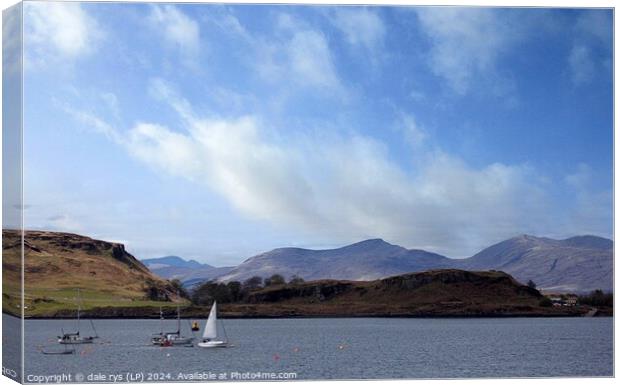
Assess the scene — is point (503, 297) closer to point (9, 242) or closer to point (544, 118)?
point (544, 118)

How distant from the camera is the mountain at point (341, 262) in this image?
42656 mm

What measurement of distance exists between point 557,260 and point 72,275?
1581 centimetres

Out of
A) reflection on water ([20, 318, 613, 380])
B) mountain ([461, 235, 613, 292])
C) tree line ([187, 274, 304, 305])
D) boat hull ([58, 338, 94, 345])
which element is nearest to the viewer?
reflection on water ([20, 318, 613, 380])

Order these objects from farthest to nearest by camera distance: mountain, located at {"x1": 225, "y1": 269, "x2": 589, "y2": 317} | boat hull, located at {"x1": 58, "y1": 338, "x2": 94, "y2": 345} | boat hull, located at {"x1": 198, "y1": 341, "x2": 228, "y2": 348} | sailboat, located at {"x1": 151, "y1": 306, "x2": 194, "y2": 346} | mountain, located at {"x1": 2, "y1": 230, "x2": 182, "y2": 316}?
1. mountain, located at {"x1": 225, "y1": 269, "x2": 589, "y2": 317}
2. sailboat, located at {"x1": 151, "y1": 306, "x2": 194, "y2": 346}
3. boat hull, located at {"x1": 198, "y1": 341, "x2": 228, "y2": 348}
4. boat hull, located at {"x1": 58, "y1": 338, "x2": 94, "y2": 345}
5. mountain, located at {"x1": 2, "y1": 230, "x2": 182, "y2": 316}

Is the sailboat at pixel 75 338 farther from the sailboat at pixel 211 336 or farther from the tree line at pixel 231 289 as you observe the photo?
the tree line at pixel 231 289

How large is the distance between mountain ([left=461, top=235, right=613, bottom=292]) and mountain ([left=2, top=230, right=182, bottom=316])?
11.3m

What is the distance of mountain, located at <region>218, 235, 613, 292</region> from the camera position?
136 feet

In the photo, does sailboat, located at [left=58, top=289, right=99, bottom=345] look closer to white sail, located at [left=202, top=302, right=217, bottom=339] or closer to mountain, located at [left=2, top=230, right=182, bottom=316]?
mountain, located at [left=2, top=230, right=182, bottom=316]

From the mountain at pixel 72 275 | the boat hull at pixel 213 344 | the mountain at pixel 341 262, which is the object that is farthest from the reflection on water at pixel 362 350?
the mountain at pixel 341 262

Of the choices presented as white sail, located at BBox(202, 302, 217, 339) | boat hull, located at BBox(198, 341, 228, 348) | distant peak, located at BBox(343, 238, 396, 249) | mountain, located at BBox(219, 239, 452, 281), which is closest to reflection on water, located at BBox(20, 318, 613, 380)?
boat hull, located at BBox(198, 341, 228, 348)

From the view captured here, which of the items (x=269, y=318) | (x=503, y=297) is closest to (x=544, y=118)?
(x=503, y=297)

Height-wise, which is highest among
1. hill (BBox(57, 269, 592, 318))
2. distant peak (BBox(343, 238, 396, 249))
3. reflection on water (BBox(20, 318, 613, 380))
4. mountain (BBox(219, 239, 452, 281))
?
distant peak (BBox(343, 238, 396, 249))

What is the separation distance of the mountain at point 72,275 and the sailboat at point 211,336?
2.57 m

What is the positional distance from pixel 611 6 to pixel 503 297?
15.4 m
